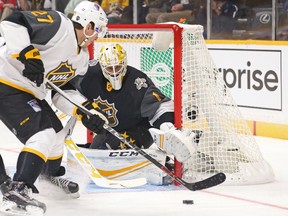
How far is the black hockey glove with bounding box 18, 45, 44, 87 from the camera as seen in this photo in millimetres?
3918

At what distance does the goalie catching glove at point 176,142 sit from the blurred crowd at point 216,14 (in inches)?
91.1

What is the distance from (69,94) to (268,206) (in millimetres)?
1140

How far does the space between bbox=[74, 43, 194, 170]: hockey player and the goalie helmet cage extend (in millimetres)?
126

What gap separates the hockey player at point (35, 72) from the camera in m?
3.96

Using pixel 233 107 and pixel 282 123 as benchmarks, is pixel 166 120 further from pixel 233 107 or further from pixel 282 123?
pixel 282 123

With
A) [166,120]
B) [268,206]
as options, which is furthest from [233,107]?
[268,206]

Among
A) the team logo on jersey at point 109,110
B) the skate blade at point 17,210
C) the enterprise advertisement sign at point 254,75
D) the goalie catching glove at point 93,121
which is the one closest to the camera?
the skate blade at point 17,210

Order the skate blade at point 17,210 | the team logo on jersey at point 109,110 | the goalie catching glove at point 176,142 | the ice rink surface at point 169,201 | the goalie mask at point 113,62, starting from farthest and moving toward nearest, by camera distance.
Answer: the team logo on jersey at point 109,110 → the goalie mask at point 113,62 → the goalie catching glove at point 176,142 → the ice rink surface at point 169,201 → the skate blade at point 17,210

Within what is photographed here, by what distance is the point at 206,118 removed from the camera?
5.13 metres

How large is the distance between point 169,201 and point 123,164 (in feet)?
1.83

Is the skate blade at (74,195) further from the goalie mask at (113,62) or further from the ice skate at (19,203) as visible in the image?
the goalie mask at (113,62)

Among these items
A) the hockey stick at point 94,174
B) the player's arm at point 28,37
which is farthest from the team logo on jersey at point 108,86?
the player's arm at point 28,37

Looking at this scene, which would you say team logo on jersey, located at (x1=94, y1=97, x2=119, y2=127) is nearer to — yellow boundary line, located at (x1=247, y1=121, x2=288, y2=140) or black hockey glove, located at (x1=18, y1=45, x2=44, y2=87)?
black hockey glove, located at (x1=18, y1=45, x2=44, y2=87)

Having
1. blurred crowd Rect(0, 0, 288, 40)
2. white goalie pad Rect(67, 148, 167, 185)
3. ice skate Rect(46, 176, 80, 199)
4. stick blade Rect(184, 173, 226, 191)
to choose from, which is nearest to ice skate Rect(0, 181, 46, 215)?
ice skate Rect(46, 176, 80, 199)
